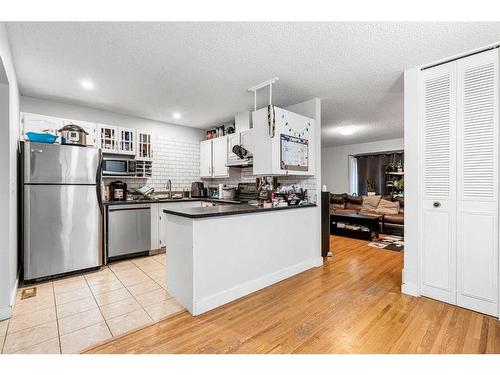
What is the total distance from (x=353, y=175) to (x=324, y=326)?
6.63m

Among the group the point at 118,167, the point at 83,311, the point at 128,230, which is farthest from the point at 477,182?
the point at 118,167

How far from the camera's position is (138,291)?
2.62 metres

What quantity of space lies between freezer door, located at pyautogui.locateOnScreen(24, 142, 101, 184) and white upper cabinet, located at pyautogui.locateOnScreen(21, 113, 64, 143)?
45 centimetres

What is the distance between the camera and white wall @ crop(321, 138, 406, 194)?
23.2 feet

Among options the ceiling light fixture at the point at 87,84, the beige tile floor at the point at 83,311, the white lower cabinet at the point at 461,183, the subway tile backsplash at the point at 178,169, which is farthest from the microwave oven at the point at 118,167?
the white lower cabinet at the point at 461,183

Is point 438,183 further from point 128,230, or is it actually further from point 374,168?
point 374,168

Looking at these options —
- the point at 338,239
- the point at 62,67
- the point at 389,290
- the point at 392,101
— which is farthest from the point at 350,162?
the point at 62,67

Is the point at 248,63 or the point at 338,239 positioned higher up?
the point at 248,63

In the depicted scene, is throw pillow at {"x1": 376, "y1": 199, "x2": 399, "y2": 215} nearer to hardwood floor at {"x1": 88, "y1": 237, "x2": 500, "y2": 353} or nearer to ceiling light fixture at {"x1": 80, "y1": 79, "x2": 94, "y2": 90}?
hardwood floor at {"x1": 88, "y1": 237, "x2": 500, "y2": 353}

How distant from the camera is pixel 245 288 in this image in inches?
99.4

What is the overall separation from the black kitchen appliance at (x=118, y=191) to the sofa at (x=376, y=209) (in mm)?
4819

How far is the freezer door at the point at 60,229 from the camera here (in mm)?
2789

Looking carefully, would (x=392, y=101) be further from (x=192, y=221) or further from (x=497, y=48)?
(x=192, y=221)

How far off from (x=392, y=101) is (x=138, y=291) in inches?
169
